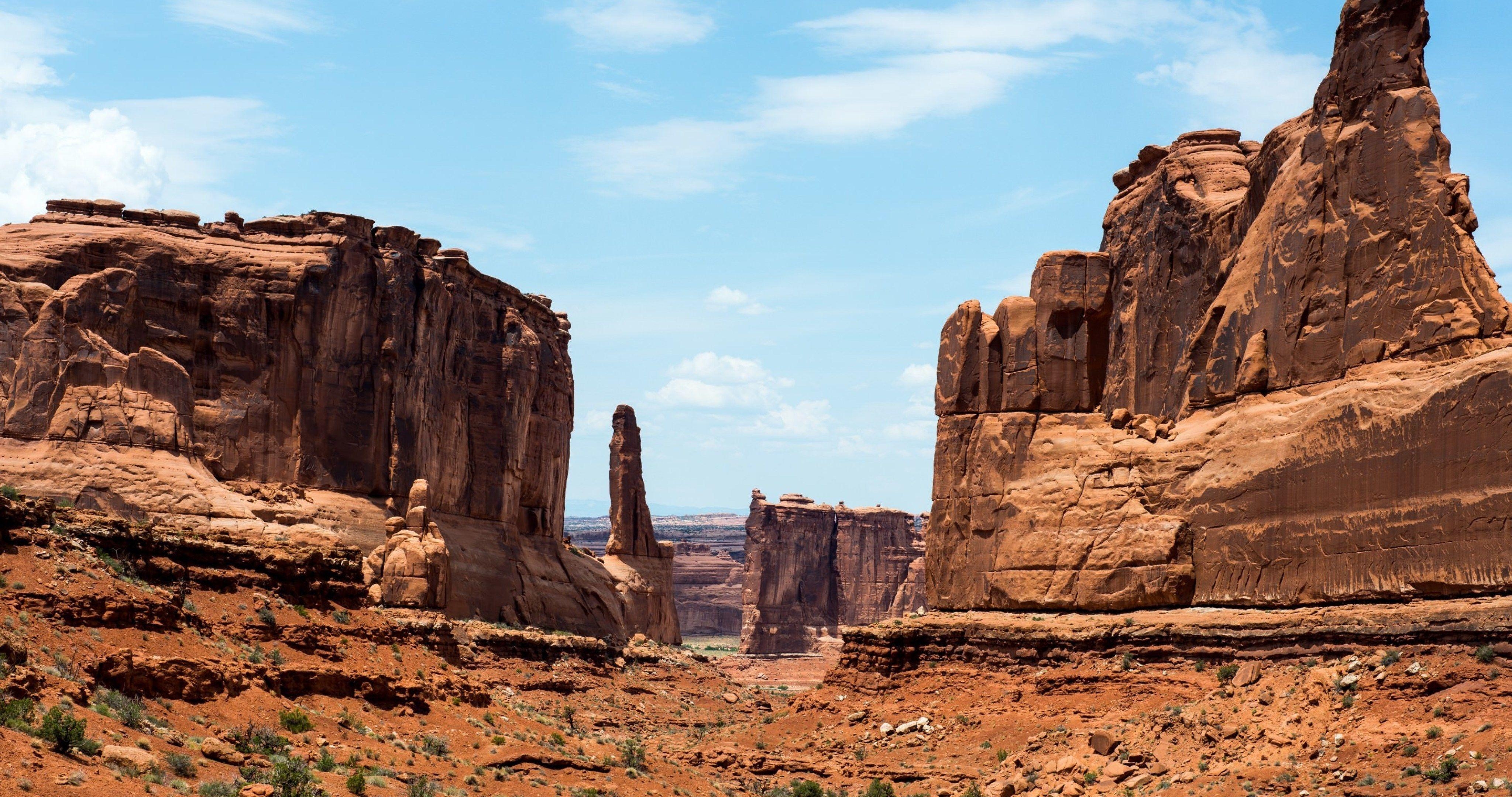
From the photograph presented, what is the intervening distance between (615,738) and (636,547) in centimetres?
4549

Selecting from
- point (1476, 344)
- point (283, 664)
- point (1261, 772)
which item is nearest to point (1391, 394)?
point (1476, 344)

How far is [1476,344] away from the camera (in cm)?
2975

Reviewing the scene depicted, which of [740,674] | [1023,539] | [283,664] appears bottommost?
[740,674]

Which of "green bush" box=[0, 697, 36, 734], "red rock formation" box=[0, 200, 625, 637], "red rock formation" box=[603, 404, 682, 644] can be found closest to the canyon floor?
"green bush" box=[0, 697, 36, 734]

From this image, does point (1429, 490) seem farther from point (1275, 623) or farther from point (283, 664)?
point (283, 664)

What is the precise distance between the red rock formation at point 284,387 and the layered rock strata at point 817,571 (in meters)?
58.7

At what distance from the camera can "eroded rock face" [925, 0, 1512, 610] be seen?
29875 mm

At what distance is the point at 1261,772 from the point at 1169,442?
1134 centimetres

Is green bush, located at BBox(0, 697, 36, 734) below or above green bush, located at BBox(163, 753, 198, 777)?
above

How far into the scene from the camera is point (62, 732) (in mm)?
19234

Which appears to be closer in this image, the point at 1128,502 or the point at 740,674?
the point at 1128,502

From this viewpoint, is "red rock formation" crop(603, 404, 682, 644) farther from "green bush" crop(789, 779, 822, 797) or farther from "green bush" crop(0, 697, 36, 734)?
"green bush" crop(0, 697, 36, 734)

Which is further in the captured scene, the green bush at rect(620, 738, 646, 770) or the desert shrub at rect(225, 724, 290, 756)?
the green bush at rect(620, 738, 646, 770)

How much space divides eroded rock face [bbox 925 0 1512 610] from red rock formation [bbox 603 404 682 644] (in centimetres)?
4217
